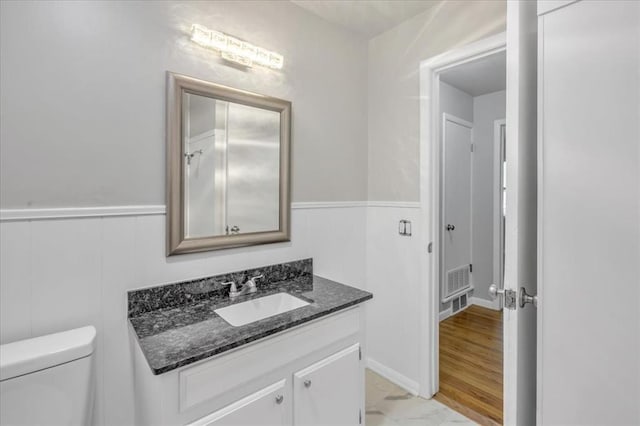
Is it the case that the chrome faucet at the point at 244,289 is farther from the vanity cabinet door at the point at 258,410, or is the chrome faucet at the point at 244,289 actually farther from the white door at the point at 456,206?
the white door at the point at 456,206

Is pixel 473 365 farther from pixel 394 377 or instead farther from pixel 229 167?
pixel 229 167

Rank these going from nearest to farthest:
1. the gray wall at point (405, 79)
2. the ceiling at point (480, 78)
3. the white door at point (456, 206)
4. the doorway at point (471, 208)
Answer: the gray wall at point (405, 79) < the ceiling at point (480, 78) < the doorway at point (471, 208) < the white door at point (456, 206)

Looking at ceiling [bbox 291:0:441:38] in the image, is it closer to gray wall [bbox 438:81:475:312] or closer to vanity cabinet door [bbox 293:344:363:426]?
gray wall [bbox 438:81:475:312]

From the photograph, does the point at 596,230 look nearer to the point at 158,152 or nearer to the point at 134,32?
the point at 158,152

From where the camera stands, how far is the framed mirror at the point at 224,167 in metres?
1.44

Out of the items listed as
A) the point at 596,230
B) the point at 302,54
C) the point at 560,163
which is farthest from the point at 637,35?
the point at 302,54

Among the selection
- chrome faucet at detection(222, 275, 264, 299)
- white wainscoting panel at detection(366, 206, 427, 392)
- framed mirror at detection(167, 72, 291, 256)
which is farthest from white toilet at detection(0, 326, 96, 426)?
white wainscoting panel at detection(366, 206, 427, 392)

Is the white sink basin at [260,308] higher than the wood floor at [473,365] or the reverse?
higher

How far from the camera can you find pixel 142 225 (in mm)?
1369

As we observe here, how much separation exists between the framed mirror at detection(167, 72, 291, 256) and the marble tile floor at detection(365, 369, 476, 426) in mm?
1190

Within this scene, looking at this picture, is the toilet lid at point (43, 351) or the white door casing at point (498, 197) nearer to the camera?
the toilet lid at point (43, 351)

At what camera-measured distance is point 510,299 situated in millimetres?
975

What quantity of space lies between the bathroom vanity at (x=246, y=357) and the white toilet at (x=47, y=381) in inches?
7.0

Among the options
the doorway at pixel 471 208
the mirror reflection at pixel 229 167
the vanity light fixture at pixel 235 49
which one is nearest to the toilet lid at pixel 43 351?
the mirror reflection at pixel 229 167
